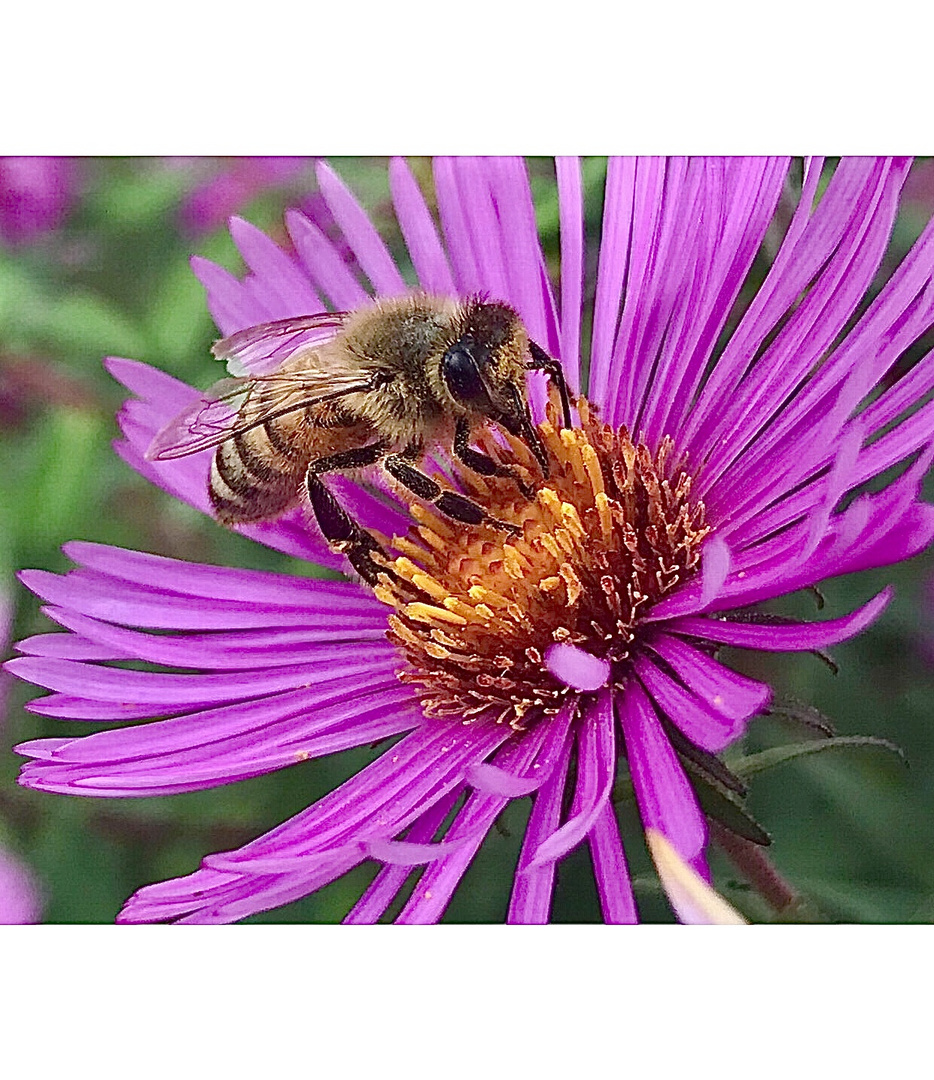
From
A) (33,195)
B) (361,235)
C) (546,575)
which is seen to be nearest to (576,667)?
(546,575)

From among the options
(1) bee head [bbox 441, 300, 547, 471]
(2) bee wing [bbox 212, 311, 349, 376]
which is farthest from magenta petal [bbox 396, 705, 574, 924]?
(2) bee wing [bbox 212, 311, 349, 376]

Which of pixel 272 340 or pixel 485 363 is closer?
pixel 485 363

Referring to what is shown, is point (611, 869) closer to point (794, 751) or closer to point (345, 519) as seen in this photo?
point (794, 751)

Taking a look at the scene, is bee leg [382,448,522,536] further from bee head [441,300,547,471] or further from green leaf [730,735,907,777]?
green leaf [730,735,907,777]

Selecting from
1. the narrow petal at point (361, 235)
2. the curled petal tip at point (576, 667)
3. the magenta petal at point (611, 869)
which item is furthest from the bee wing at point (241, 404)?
the magenta petal at point (611, 869)

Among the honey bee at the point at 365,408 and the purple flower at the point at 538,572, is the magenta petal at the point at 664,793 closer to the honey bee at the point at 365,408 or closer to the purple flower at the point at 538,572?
the purple flower at the point at 538,572
